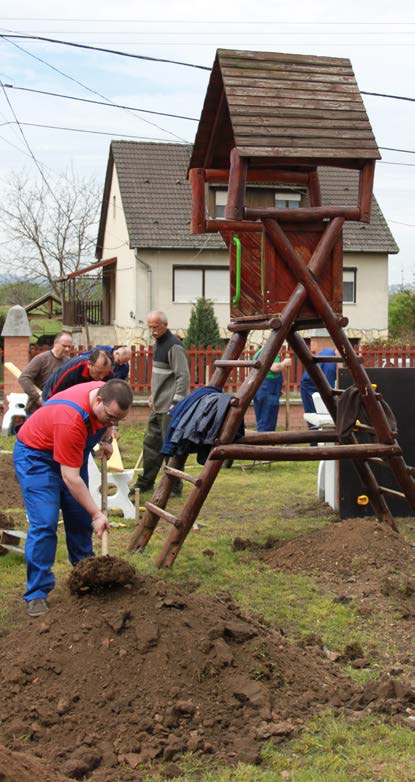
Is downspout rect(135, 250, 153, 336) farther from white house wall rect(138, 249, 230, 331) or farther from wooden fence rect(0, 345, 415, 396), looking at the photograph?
wooden fence rect(0, 345, 415, 396)

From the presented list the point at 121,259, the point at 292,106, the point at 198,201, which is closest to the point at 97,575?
the point at 198,201

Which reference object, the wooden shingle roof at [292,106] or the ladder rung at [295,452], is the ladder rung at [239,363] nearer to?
the ladder rung at [295,452]

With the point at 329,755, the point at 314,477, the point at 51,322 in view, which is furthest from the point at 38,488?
the point at 51,322

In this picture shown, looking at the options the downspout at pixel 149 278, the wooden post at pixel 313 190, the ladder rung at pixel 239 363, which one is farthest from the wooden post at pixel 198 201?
the downspout at pixel 149 278

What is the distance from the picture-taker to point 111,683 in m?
4.39

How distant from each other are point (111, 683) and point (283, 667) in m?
0.93

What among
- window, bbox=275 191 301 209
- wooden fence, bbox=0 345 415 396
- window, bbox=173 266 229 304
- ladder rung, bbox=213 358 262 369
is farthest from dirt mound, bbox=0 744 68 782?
window, bbox=275 191 301 209

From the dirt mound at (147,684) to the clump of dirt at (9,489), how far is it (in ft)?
16.5

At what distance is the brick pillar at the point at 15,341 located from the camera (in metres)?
17.8

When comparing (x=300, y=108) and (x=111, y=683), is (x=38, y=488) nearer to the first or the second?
(x=111, y=683)

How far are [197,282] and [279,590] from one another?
2621cm

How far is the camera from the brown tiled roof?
104 ft

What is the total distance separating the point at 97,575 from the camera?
4.99 metres

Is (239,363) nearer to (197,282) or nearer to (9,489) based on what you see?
(9,489)
